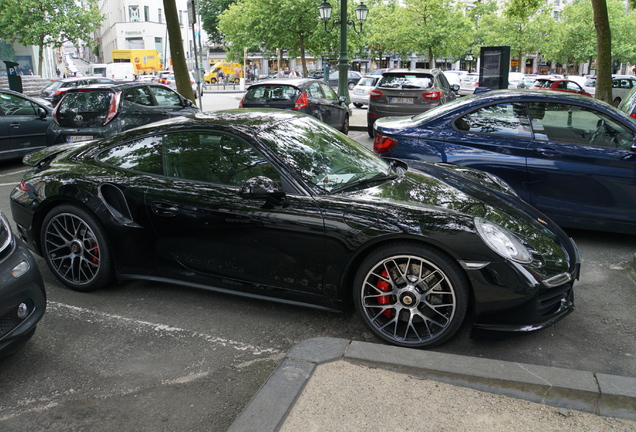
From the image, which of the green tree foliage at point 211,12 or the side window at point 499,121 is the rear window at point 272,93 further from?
the green tree foliage at point 211,12

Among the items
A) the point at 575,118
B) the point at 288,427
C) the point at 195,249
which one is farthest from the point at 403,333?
the point at 575,118

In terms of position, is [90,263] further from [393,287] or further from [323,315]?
[393,287]

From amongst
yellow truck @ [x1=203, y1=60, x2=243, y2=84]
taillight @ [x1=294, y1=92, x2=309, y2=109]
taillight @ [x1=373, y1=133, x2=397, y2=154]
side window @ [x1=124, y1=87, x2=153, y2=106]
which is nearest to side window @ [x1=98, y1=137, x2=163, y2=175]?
taillight @ [x1=373, y1=133, x2=397, y2=154]

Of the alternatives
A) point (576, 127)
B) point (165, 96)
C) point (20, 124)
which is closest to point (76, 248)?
point (576, 127)

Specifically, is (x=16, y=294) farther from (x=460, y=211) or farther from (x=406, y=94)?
(x=406, y=94)

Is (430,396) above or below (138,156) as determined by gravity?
below

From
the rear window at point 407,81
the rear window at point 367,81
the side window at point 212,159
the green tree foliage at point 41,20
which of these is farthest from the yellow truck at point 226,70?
the side window at point 212,159

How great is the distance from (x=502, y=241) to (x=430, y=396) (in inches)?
42.4

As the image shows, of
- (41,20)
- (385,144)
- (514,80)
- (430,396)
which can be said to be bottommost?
(430,396)

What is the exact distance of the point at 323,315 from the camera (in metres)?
4.13

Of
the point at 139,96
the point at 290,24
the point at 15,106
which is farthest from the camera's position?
the point at 290,24

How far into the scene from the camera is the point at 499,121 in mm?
6047

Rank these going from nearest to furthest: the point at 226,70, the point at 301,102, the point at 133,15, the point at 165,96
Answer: the point at 165,96 < the point at 301,102 < the point at 226,70 < the point at 133,15

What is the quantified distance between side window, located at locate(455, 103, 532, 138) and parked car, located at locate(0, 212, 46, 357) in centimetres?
445
